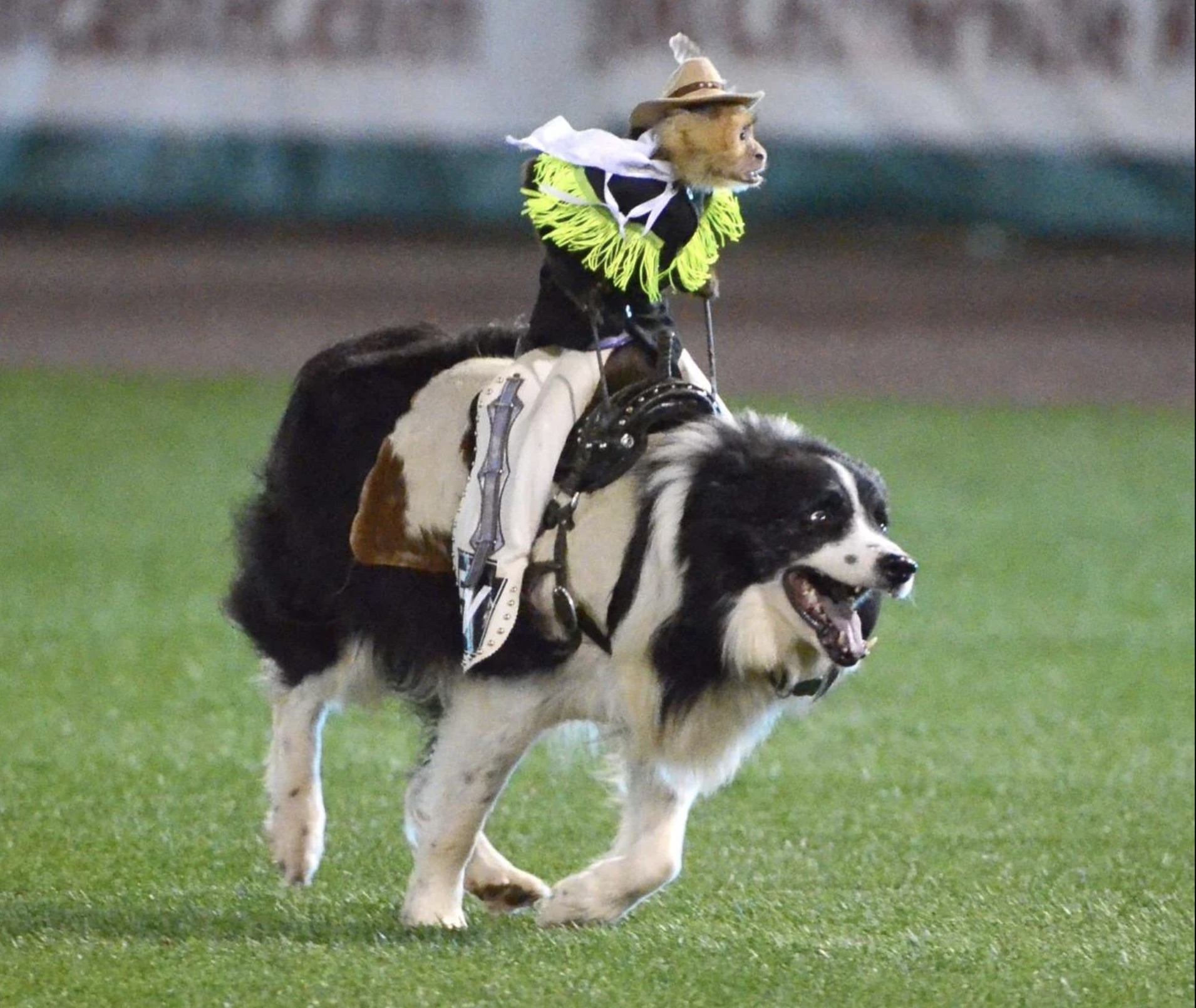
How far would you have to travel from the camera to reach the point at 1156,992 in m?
3.55

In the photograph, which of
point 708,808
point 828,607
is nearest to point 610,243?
point 828,607

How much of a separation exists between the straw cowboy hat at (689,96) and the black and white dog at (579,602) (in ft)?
1.78

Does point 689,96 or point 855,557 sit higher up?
point 689,96

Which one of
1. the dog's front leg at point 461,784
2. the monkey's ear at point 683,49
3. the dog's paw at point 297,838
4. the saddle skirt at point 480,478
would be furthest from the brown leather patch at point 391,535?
the monkey's ear at point 683,49

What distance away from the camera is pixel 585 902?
367 cm

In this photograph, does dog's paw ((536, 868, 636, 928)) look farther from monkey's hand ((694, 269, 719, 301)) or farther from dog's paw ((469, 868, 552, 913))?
monkey's hand ((694, 269, 719, 301))

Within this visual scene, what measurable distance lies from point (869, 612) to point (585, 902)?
0.71 meters

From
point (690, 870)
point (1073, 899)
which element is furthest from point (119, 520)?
point (1073, 899)

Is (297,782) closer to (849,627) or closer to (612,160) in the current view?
(849,627)

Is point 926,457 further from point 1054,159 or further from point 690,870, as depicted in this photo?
point 690,870

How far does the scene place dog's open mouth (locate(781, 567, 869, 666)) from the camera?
3.41 meters

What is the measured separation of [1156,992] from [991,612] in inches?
136

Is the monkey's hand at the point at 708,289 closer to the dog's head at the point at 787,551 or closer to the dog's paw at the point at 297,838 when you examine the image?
the dog's head at the point at 787,551

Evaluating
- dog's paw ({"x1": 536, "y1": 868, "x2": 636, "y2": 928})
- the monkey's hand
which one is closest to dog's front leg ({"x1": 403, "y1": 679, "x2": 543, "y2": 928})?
dog's paw ({"x1": 536, "y1": 868, "x2": 636, "y2": 928})
